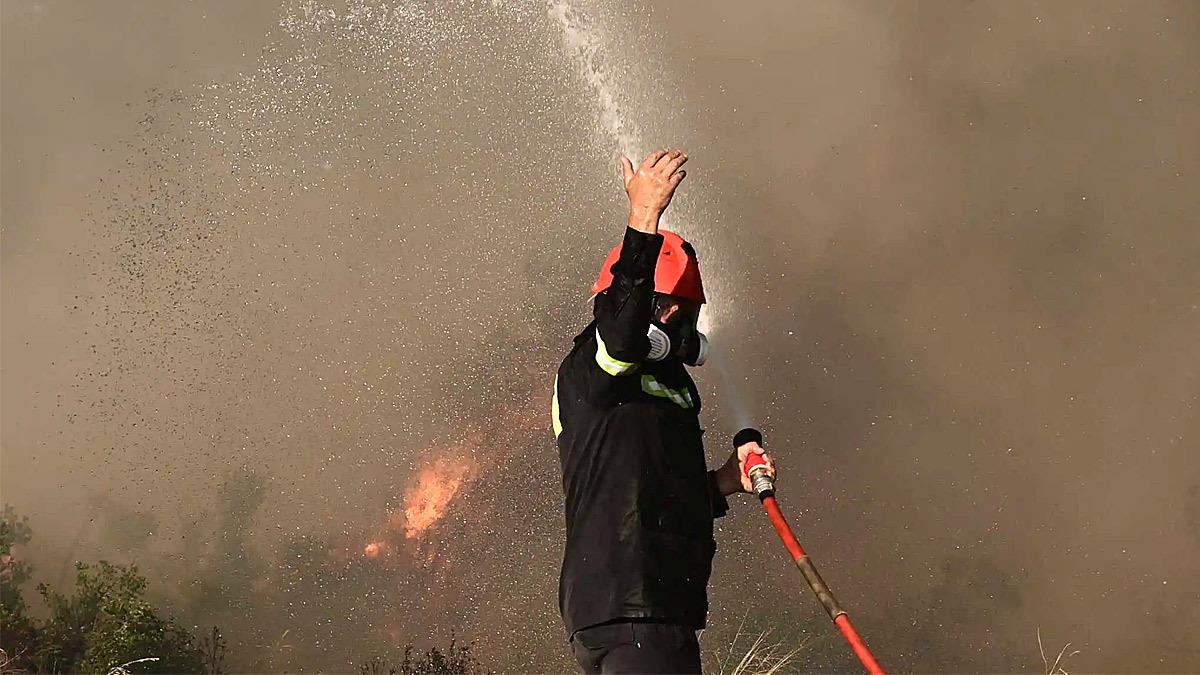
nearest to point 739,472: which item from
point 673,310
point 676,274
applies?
point 673,310

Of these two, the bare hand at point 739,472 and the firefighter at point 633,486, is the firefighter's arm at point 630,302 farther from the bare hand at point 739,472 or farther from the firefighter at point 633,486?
the bare hand at point 739,472

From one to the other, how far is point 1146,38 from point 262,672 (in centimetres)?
997

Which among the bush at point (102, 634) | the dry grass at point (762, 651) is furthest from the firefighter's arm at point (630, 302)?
the bush at point (102, 634)

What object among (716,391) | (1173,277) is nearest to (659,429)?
(716,391)

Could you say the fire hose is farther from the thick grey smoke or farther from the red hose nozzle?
the thick grey smoke

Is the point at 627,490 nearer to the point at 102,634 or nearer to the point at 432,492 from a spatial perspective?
the point at 432,492

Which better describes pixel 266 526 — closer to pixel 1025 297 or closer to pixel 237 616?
pixel 237 616

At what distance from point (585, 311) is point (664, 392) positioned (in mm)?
5748

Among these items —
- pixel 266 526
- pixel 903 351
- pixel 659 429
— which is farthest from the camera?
pixel 266 526

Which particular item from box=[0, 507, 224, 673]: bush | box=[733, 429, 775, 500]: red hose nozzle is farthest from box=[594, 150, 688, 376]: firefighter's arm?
box=[0, 507, 224, 673]: bush

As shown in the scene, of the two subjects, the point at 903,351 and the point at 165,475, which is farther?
the point at 165,475

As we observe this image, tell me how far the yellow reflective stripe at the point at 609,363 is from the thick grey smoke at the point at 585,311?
5.82 meters

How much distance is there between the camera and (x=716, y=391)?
376 inches

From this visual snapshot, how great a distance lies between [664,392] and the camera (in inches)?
149
